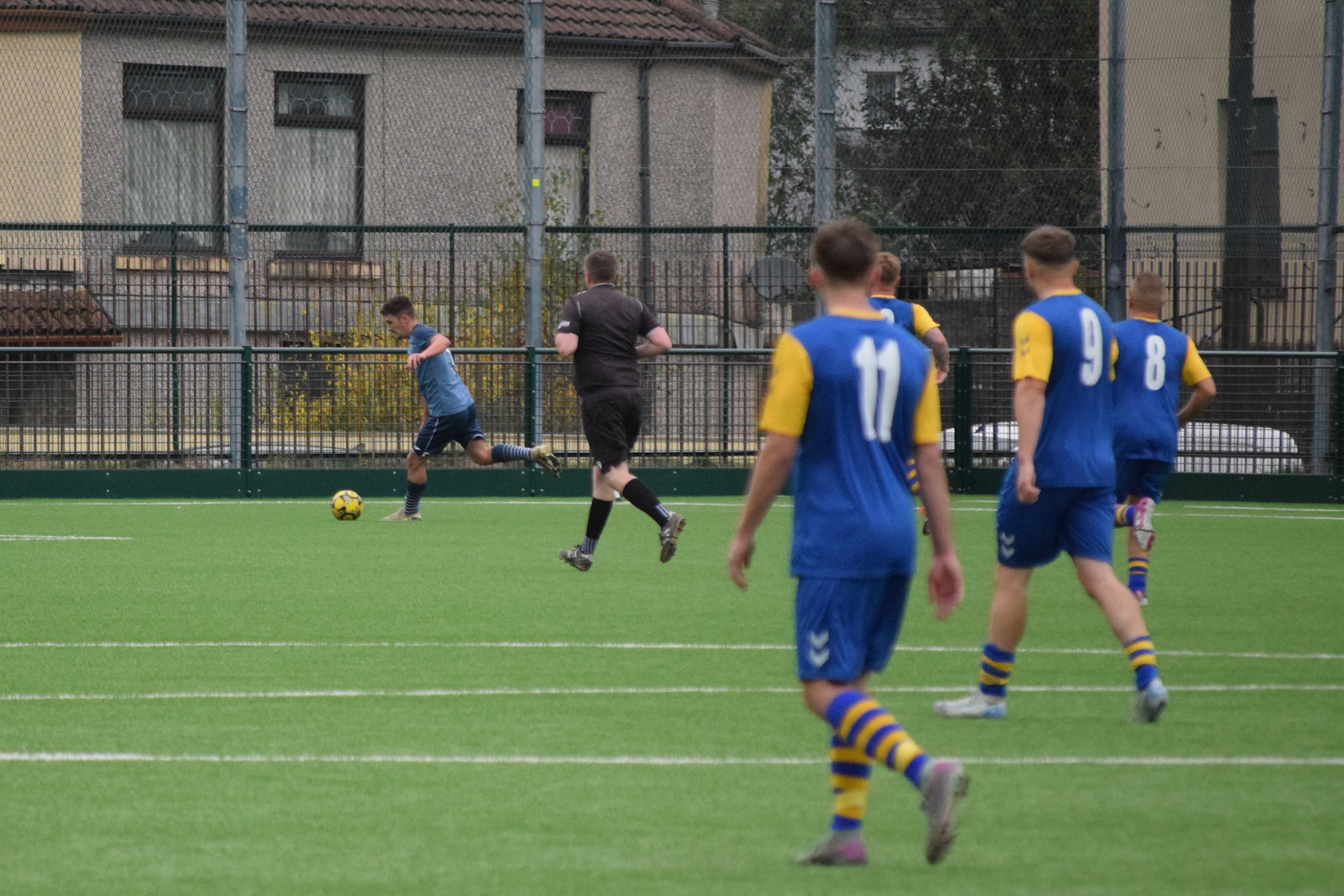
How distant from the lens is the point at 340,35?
23.6 metres

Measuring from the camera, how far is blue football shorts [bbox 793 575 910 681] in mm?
4723

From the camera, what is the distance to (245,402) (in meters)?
18.3

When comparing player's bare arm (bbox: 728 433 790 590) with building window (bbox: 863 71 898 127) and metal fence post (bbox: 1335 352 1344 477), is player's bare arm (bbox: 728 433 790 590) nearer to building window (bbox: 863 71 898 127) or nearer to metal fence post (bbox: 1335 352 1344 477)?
metal fence post (bbox: 1335 352 1344 477)

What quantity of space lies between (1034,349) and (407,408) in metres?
12.7

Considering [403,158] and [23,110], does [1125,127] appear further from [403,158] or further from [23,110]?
[23,110]

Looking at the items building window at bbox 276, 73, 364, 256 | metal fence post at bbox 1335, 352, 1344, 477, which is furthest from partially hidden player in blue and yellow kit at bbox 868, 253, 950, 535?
building window at bbox 276, 73, 364, 256

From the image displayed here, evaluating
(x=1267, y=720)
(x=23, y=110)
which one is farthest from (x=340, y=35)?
(x=1267, y=720)

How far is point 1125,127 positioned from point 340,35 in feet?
31.8

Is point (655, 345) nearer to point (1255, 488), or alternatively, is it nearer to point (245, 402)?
point (245, 402)

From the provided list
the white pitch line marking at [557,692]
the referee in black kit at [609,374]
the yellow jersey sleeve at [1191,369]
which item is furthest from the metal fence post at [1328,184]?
the white pitch line marking at [557,692]

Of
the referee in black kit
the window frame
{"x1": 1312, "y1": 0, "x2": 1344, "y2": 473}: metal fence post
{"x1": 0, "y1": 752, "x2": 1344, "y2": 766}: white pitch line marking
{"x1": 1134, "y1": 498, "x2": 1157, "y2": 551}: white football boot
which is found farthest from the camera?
the window frame

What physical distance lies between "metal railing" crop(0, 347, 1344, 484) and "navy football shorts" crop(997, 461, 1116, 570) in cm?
1174

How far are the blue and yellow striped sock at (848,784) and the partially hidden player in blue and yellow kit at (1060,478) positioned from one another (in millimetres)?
2035

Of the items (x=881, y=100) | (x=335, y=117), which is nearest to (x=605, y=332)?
(x=335, y=117)
